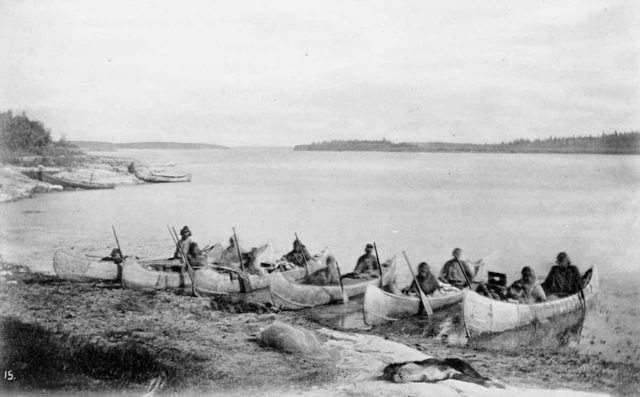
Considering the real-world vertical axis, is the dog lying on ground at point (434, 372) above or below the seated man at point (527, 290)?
below

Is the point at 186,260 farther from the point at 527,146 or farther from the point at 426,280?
the point at 527,146

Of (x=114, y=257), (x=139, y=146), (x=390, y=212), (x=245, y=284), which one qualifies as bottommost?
(x=245, y=284)

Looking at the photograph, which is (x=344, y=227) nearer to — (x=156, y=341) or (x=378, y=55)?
(x=378, y=55)

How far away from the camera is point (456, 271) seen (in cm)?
547

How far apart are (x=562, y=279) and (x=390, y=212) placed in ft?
4.98

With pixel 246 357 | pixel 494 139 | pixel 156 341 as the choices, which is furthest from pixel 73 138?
pixel 494 139

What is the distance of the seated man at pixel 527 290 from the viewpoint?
5.29 m

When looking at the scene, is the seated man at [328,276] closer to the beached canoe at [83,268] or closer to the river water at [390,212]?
the river water at [390,212]

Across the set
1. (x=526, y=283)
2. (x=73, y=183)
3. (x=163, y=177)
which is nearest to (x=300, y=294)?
(x=163, y=177)

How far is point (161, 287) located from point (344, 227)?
181 centimetres

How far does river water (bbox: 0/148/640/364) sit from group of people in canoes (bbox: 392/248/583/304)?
0.07 meters

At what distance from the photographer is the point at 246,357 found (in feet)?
17.3

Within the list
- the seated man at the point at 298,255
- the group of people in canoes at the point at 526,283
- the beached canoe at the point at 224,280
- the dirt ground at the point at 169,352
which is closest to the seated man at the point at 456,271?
the group of people in canoes at the point at 526,283

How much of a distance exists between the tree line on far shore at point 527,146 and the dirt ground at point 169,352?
1.53 metres
